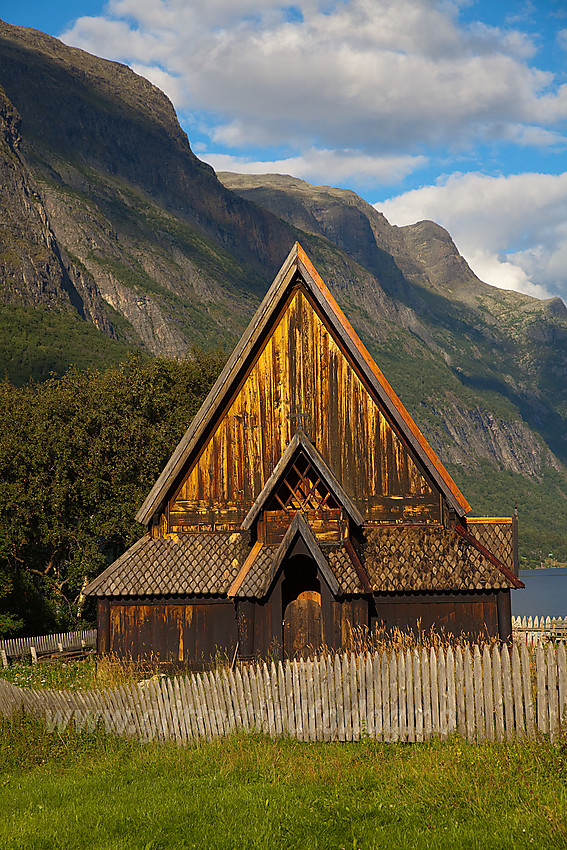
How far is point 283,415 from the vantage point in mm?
20297

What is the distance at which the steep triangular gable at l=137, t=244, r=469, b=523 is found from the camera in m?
19.7

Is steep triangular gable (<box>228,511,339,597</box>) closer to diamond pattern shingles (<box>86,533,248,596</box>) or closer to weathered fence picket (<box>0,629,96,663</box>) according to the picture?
diamond pattern shingles (<box>86,533,248,596</box>)

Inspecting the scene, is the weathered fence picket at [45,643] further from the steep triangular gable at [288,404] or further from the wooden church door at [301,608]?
the wooden church door at [301,608]

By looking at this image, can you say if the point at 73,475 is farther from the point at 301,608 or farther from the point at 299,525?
the point at 299,525

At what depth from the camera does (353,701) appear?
12.9m

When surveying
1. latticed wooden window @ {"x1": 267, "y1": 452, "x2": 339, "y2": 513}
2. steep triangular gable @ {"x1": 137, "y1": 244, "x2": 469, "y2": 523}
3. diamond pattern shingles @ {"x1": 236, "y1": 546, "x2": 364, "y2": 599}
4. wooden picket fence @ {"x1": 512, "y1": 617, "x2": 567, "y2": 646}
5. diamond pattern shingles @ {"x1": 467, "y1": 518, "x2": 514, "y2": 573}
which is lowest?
wooden picket fence @ {"x1": 512, "y1": 617, "x2": 567, "y2": 646}

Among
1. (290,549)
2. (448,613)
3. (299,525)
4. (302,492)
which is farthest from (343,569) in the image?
(448,613)

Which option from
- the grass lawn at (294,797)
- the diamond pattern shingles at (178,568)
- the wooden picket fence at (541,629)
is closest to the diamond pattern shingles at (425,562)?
the diamond pattern shingles at (178,568)

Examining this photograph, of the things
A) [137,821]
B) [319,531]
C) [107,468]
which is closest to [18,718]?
[137,821]

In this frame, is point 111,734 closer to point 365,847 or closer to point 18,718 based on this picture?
point 18,718

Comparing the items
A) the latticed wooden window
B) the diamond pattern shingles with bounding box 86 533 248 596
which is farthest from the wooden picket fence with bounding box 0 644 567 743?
the latticed wooden window

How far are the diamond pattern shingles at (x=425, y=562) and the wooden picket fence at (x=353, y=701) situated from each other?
496cm

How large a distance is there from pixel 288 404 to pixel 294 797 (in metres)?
11.5

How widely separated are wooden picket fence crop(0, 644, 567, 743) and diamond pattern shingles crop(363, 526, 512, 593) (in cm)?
496
